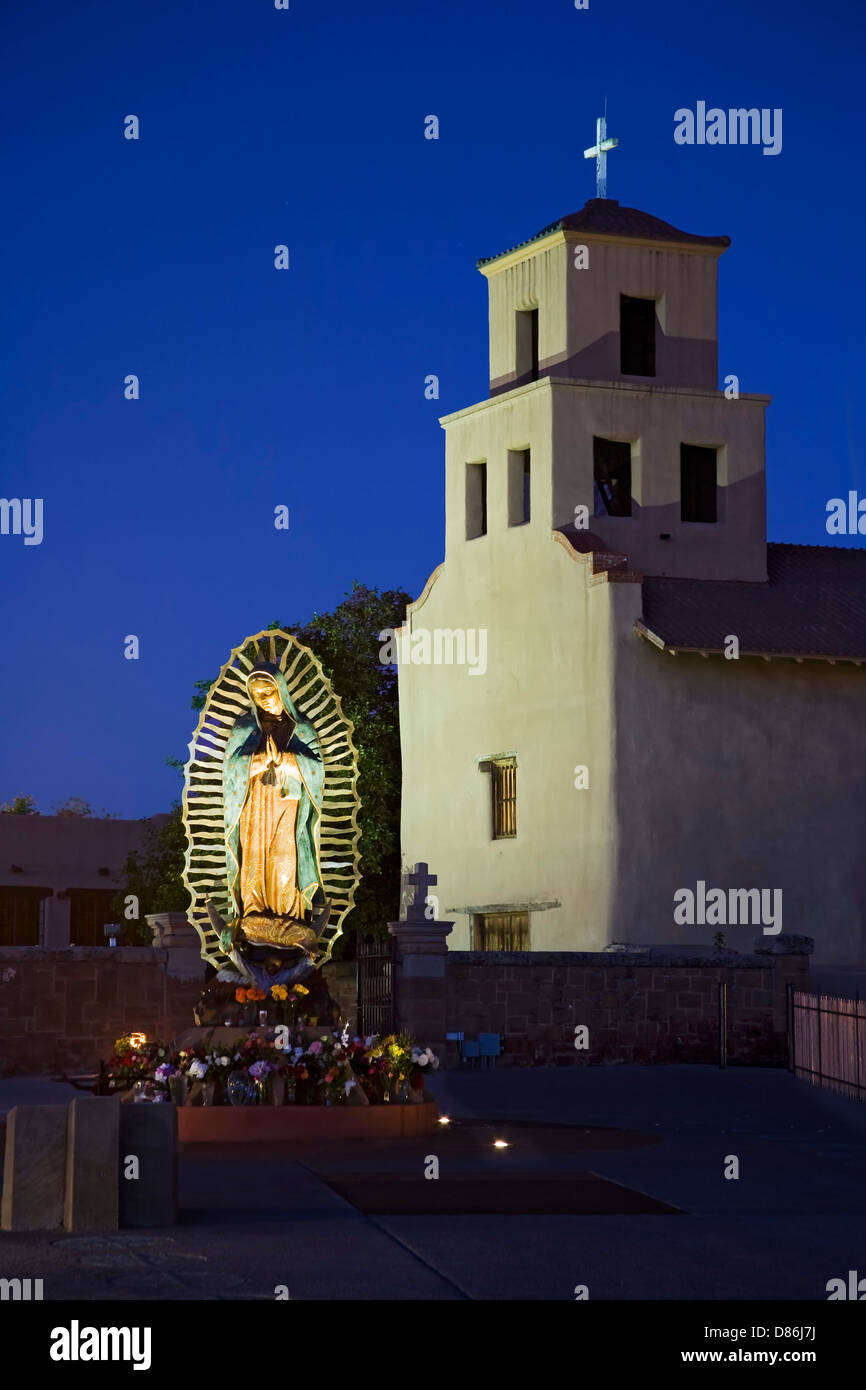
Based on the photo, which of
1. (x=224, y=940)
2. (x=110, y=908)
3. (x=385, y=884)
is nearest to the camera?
(x=224, y=940)

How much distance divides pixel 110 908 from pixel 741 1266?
51226mm

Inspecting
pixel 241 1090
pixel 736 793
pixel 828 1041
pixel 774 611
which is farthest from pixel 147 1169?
pixel 774 611

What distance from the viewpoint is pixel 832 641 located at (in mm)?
38250

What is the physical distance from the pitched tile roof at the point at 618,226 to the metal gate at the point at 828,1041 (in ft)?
57.4

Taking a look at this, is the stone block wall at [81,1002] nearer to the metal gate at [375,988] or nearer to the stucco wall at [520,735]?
the metal gate at [375,988]

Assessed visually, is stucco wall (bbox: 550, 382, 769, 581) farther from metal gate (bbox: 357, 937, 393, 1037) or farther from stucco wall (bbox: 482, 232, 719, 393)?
metal gate (bbox: 357, 937, 393, 1037)

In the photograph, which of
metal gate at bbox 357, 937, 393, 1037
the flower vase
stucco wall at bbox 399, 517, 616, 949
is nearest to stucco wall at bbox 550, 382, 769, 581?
stucco wall at bbox 399, 517, 616, 949

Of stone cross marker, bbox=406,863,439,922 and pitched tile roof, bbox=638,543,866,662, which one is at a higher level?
pitched tile roof, bbox=638,543,866,662

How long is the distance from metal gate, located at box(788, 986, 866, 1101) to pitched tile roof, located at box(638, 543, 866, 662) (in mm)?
8528

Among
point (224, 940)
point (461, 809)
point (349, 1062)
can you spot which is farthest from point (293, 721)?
point (461, 809)

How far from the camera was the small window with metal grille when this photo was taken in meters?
39.8

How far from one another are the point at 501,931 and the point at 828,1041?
13.7m

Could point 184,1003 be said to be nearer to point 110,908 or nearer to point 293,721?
point 293,721

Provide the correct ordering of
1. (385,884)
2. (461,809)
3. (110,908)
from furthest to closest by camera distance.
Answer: (110,908) < (385,884) < (461,809)
